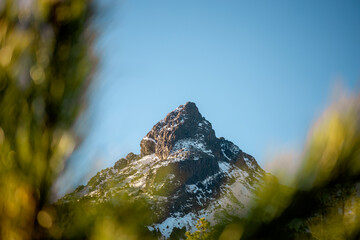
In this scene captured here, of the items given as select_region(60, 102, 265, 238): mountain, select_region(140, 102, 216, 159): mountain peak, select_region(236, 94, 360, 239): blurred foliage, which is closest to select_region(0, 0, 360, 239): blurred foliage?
select_region(236, 94, 360, 239): blurred foliage

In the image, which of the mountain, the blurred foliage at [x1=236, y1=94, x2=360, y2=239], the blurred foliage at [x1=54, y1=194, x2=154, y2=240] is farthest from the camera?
the mountain

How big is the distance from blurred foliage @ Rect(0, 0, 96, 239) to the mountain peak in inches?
6176

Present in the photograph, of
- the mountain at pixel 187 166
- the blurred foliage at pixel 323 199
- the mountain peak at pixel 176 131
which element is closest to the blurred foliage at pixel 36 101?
the blurred foliage at pixel 323 199

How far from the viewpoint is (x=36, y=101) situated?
1.32 m

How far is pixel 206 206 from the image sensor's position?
135625 millimetres

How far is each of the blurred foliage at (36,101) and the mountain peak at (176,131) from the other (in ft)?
515

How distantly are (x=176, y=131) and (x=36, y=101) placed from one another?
160 meters

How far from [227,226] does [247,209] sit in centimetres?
14

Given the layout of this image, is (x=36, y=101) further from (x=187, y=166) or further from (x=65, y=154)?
(x=187, y=166)

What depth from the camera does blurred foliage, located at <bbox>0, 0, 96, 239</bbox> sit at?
1.26 metres

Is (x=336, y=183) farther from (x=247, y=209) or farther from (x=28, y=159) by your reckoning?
(x=28, y=159)

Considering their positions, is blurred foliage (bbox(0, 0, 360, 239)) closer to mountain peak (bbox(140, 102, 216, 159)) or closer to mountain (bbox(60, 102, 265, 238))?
mountain (bbox(60, 102, 265, 238))

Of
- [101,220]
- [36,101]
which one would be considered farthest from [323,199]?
[36,101]

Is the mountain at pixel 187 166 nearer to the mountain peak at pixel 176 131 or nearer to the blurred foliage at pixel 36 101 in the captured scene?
the mountain peak at pixel 176 131
